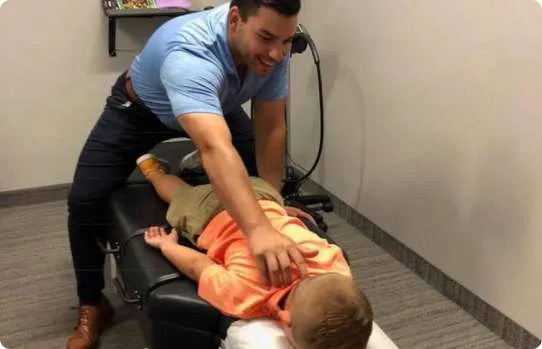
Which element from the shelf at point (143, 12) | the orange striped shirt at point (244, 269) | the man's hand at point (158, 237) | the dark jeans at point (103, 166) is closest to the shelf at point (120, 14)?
the shelf at point (143, 12)

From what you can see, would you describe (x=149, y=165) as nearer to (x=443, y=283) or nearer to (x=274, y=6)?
(x=274, y=6)

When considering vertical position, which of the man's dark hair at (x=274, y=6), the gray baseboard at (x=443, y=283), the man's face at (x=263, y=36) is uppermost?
the man's dark hair at (x=274, y=6)

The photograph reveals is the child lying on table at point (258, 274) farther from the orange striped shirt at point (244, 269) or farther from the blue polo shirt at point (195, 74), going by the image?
the blue polo shirt at point (195, 74)

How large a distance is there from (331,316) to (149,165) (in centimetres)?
84

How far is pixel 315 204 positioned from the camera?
8.13ft

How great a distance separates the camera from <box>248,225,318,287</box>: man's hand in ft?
3.81

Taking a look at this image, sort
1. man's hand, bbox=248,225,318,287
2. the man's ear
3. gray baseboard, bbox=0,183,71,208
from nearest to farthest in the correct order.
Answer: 1. man's hand, bbox=248,225,318,287
2. the man's ear
3. gray baseboard, bbox=0,183,71,208

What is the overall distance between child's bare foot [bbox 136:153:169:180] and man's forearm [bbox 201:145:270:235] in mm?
416

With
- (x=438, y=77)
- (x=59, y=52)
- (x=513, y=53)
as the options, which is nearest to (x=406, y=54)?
(x=438, y=77)

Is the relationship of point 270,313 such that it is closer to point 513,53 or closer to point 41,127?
point 513,53

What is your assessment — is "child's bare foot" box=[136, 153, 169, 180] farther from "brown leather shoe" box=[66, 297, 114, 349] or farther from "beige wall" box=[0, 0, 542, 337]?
"beige wall" box=[0, 0, 542, 337]

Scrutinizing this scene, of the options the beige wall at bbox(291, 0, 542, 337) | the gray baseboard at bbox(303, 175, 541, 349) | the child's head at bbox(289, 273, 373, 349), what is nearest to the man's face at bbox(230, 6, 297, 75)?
the child's head at bbox(289, 273, 373, 349)

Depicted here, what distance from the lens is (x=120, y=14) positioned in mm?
2426

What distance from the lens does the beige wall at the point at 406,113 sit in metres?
1.73
